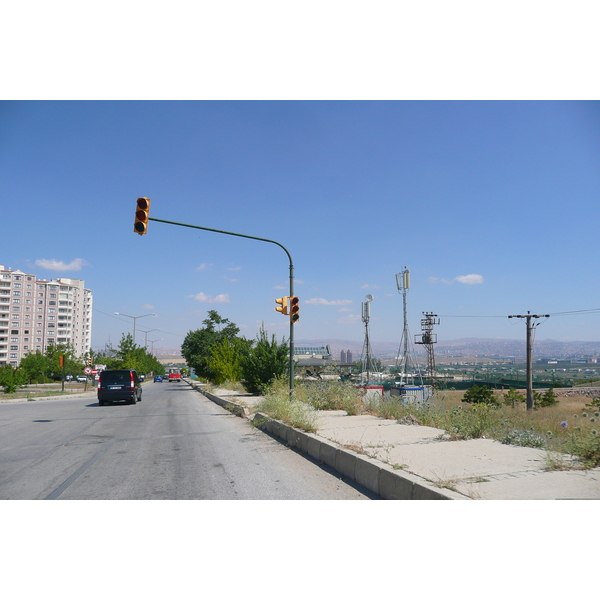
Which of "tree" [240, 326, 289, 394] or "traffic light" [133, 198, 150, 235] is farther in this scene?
"tree" [240, 326, 289, 394]

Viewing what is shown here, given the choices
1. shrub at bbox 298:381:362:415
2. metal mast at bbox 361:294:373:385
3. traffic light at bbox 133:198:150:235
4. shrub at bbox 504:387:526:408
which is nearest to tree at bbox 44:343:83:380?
metal mast at bbox 361:294:373:385

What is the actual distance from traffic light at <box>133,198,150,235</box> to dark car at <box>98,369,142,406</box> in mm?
14383

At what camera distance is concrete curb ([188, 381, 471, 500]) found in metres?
5.34

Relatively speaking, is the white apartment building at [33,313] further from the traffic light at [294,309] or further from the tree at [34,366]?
the traffic light at [294,309]

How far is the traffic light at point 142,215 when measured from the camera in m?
13.1

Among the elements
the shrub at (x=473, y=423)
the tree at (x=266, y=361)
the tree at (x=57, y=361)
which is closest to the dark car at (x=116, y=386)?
the tree at (x=266, y=361)

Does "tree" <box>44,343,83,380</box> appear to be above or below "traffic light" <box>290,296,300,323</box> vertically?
below

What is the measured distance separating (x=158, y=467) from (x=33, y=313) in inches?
6164

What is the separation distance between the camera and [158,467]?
803cm

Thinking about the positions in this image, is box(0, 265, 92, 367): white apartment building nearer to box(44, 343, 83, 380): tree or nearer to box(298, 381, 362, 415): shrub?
box(44, 343, 83, 380): tree

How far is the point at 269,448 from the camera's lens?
9.93 m

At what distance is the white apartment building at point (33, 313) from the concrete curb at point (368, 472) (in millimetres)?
144405
